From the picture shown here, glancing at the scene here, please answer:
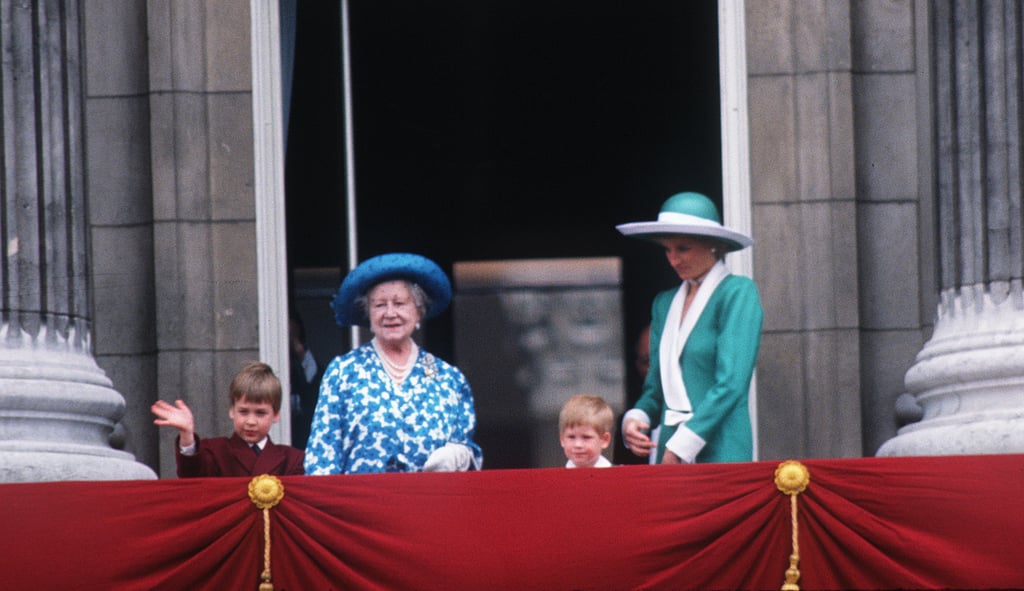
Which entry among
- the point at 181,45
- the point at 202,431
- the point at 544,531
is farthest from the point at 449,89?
the point at 544,531

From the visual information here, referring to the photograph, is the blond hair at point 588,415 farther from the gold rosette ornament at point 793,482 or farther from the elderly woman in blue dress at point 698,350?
the gold rosette ornament at point 793,482

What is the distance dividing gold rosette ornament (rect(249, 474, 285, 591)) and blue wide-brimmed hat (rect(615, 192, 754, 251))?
79.5 inches

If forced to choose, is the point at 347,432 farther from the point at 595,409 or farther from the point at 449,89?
the point at 449,89

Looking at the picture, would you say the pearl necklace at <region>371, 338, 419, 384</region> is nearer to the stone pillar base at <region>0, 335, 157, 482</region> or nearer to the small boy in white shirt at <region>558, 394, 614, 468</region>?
the small boy in white shirt at <region>558, 394, 614, 468</region>

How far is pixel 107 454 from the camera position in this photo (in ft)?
30.8

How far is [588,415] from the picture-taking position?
8781mm

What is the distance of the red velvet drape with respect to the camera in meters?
8.07

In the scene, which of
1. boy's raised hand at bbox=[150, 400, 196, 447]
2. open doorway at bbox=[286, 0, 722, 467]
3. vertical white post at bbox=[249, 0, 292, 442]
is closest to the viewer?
boy's raised hand at bbox=[150, 400, 196, 447]

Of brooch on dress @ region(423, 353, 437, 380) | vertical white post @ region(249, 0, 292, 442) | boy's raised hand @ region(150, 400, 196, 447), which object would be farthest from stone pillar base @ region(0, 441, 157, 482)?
vertical white post @ region(249, 0, 292, 442)

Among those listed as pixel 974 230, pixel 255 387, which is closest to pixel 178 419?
pixel 255 387

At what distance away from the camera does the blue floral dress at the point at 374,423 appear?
8.73 metres

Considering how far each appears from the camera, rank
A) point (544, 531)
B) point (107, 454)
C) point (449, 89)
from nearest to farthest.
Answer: point (544, 531), point (107, 454), point (449, 89)

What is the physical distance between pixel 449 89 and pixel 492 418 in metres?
2.90

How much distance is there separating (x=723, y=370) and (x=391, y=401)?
1422 mm
